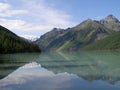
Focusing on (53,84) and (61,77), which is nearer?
(53,84)

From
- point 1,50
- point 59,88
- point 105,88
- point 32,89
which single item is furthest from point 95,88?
point 1,50

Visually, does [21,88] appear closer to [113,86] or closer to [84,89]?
[84,89]

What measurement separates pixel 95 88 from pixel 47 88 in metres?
5.03

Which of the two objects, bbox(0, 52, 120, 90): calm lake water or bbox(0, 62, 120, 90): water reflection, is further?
bbox(0, 52, 120, 90): calm lake water

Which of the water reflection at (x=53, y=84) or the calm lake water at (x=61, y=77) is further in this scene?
the calm lake water at (x=61, y=77)

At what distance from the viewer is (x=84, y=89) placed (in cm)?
2938

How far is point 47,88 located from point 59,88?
1.26 meters

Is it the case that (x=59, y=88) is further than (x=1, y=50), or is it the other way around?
(x=1, y=50)

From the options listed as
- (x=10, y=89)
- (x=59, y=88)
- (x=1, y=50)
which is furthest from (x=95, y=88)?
(x=1, y=50)

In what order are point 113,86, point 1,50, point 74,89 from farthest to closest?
1. point 1,50
2. point 113,86
3. point 74,89

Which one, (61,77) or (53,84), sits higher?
(61,77)

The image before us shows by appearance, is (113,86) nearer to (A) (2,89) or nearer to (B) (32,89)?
(B) (32,89)

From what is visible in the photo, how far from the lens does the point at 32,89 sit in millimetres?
29281

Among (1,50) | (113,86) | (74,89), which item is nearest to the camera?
(74,89)
